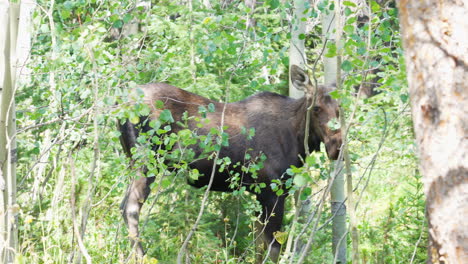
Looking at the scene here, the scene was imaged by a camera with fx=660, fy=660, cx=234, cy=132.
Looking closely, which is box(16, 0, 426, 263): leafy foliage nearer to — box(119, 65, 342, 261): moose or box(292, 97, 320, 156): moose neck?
box(119, 65, 342, 261): moose

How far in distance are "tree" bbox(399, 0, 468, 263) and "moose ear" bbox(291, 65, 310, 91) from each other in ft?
12.6

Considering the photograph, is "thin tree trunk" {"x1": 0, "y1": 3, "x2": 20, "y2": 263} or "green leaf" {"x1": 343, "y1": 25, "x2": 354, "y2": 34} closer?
"thin tree trunk" {"x1": 0, "y1": 3, "x2": 20, "y2": 263}

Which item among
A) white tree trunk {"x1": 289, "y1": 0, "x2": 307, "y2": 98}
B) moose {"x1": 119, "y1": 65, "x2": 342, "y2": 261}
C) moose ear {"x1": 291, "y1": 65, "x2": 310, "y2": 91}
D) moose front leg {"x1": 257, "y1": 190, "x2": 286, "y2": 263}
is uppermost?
white tree trunk {"x1": 289, "y1": 0, "x2": 307, "y2": 98}

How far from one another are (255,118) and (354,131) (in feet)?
6.19

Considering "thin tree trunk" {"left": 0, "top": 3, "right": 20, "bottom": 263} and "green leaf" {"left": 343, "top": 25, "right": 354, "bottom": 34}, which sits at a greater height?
"green leaf" {"left": 343, "top": 25, "right": 354, "bottom": 34}

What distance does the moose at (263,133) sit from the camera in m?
7.66

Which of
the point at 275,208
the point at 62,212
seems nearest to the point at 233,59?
the point at 275,208

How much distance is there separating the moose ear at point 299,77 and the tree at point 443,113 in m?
3.84

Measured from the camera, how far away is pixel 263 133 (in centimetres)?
823

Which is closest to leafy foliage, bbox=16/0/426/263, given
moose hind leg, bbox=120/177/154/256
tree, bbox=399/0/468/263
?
moose hind leg, bbox=120/177/154/256

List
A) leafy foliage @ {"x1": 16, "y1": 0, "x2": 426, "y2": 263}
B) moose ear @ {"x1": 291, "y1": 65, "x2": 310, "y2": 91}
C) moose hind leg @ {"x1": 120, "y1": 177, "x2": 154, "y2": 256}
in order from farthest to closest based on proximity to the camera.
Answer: moose hind leg @ {"x1": 120, "y1": 177, "x2": 154, "y2": 256}, moose ear @ {"x1": 291, "y1": 65, "x2": 310, "y2": 91}, leafy foliage @ {"x1": 16, "y1": 0, "x2": 426, "y2": 263}

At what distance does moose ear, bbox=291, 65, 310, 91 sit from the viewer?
739cm

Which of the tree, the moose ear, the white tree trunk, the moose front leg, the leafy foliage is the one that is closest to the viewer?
the tree

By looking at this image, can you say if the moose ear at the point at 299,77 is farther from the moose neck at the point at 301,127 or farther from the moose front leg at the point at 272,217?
the moose front leg at the point at 272,217
